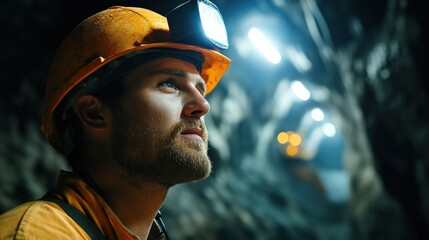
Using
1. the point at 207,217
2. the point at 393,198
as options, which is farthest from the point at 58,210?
the point at 393,198

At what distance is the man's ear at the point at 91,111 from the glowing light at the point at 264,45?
979 centimetres

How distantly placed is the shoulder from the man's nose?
2.82 feet

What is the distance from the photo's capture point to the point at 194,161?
195cm

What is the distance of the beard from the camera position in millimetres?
1918

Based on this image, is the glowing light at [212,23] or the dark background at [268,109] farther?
the dark background at [268,109]

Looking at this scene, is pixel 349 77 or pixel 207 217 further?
pixel 349 77

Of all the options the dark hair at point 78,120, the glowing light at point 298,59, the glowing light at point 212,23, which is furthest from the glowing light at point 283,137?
the dark hair at point 78,120

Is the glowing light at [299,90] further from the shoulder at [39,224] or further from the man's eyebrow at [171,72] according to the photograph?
the shoulder at [39,224]

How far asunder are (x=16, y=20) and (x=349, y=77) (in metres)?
6.95

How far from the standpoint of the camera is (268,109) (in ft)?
49.7

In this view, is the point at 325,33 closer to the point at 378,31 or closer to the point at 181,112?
the point at 378,31

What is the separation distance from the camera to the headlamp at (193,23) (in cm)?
213

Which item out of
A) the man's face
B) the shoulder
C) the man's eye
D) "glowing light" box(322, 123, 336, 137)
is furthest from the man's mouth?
"glowing light" box(322, 123, 336, 137)

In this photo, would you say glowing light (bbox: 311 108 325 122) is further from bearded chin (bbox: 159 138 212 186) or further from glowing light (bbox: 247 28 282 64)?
bearded chin (bbox: 159 138 212 186)
